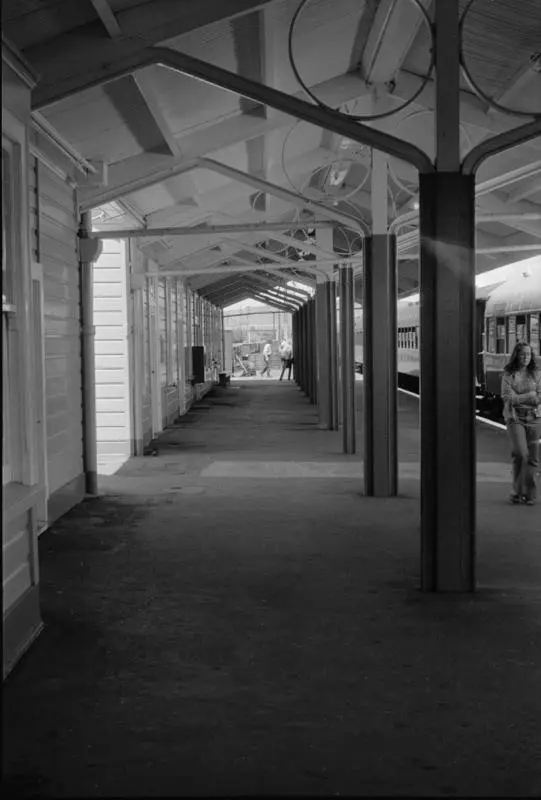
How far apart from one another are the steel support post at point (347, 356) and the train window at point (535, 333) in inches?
229

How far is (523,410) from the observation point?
34.4 ft

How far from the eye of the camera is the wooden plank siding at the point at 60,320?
31.8 feet

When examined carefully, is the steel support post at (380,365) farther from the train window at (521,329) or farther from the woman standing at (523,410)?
the train window at (521,329)

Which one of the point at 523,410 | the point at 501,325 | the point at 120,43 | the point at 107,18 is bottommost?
the point at 523,410

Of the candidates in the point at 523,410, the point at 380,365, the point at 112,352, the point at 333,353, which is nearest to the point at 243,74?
the point at 380,365

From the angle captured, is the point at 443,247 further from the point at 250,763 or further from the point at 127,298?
the point at 127,298

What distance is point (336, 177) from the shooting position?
1812cm

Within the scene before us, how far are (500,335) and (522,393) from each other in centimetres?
1293

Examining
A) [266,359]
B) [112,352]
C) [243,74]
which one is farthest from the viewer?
[266,359]

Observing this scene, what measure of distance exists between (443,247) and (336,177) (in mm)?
11629

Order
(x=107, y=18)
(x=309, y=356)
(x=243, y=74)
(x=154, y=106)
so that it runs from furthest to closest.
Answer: (x=309, y=356)
(x=243, y=74)
(x=154, y=106)
(x=107, y=18)

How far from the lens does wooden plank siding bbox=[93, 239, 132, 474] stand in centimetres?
1548

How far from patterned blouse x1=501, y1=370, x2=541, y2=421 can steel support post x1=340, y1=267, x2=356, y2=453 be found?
4.16 meters

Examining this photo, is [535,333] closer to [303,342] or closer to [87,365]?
[87,365]
